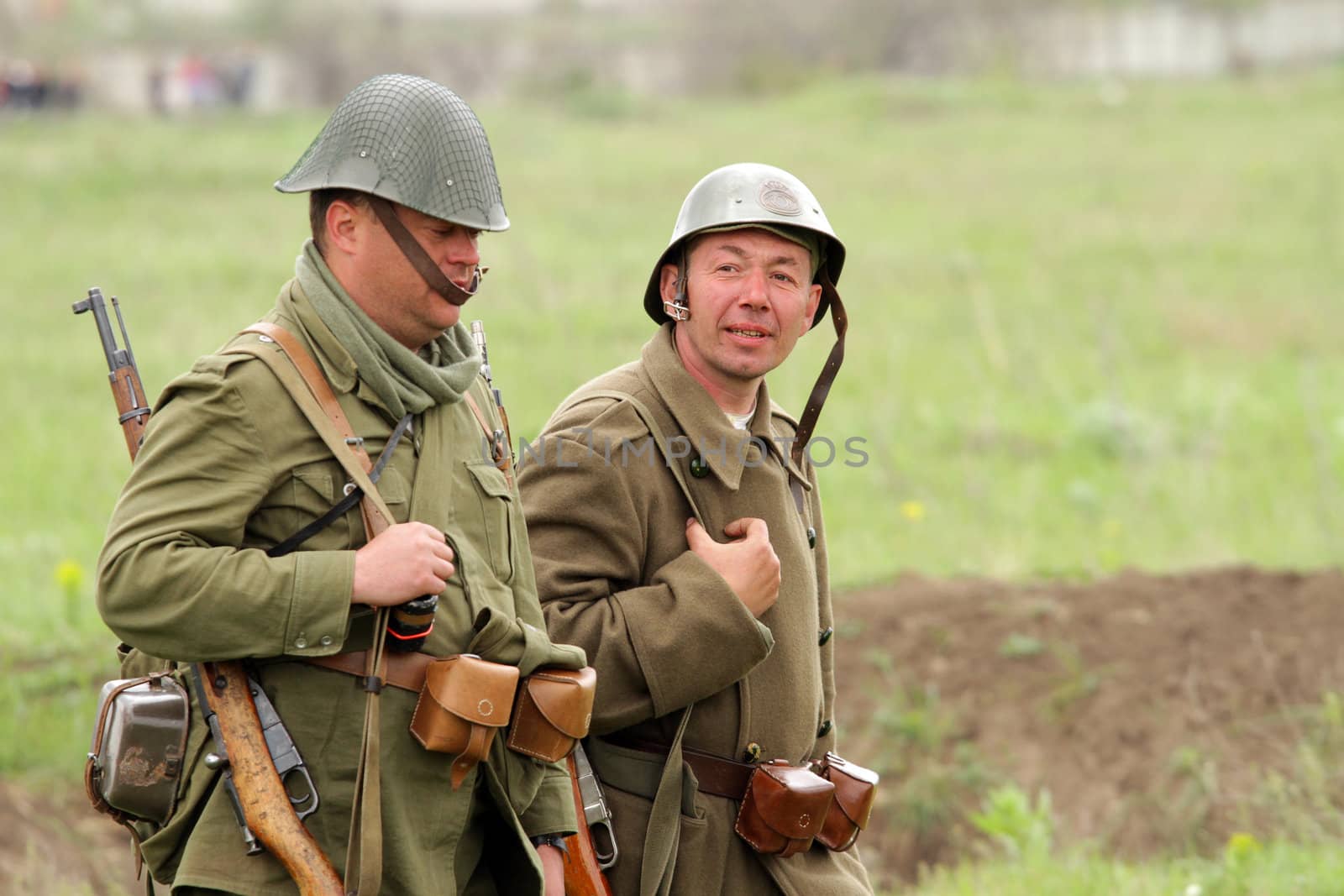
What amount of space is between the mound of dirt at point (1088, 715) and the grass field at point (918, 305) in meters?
0.64

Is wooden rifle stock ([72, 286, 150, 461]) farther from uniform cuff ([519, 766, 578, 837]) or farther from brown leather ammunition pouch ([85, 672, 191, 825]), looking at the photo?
uniform cuff ([519, 766, 578, 837])

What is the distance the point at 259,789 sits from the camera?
9.99ft

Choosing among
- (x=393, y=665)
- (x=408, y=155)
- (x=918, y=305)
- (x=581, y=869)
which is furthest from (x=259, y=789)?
(x=918, y=305)

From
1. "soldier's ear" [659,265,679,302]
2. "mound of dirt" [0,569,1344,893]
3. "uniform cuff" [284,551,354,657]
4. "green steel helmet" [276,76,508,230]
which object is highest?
"green steel helmet" [276,76,508,230]

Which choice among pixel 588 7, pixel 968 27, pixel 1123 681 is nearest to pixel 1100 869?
pixel 1123 681

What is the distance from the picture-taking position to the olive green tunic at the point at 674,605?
3809 mm

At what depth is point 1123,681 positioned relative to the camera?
7664mm

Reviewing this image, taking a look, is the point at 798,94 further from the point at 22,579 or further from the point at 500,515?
the point at 500,515

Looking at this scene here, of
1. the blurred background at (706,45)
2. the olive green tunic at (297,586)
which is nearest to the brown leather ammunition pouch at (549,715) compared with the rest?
the olive green tunic at (297,586)

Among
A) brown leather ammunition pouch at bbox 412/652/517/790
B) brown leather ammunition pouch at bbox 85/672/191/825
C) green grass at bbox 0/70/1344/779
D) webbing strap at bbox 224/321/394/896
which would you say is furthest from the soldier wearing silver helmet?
green grass at bbox 0/70/1344/779

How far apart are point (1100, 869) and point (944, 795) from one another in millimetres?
1413

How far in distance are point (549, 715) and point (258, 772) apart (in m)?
0.63

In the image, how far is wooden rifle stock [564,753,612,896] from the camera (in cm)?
367

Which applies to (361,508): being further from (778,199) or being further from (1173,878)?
(1173,878)
